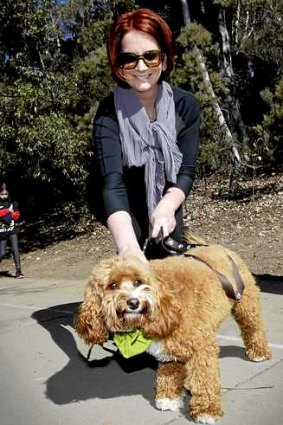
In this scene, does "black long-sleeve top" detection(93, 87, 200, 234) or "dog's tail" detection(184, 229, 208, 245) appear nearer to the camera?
"black long-sleeve top" detection(93, 87, 200, 234)

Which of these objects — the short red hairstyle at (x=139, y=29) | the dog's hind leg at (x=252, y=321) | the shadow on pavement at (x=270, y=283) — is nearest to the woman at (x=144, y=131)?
the short red hairstyle at (x=139, y=29)

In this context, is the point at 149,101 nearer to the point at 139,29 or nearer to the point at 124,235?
the point at 139,29

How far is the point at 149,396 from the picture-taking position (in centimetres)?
366

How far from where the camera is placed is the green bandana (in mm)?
2934

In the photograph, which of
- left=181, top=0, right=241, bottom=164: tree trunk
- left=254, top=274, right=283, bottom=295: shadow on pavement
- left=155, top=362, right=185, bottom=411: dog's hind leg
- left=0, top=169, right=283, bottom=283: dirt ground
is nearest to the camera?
left=155, top=362, right=185, bottom=411: dog's hind leg

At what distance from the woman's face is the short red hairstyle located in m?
0.03

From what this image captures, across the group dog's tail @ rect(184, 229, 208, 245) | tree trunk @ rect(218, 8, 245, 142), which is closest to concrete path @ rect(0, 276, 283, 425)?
dog's tail @ rect(184, 229, 208, 245)

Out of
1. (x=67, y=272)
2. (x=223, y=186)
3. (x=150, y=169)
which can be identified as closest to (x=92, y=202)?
(x=150, y=169)

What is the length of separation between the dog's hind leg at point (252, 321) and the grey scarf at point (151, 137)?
3.06ft

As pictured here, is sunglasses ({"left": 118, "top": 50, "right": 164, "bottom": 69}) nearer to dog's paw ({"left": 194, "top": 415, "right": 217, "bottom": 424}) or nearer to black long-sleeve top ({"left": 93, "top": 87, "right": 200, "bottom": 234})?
black long-sleeve top ({"left": 93, "top": 87, "right": 200, "bottom": 234})

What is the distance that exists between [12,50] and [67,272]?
6.37 metres

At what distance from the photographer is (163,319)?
2.78 m

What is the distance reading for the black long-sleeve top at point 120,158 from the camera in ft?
10.4

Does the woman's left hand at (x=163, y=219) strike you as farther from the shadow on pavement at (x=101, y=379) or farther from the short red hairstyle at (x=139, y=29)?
the shadow on pavement at (x=101, y=379)
